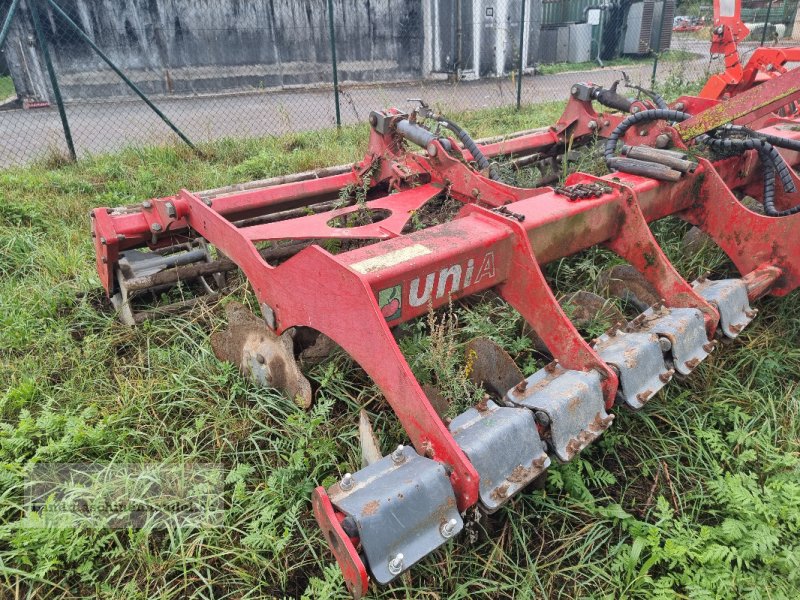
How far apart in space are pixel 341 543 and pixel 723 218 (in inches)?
103

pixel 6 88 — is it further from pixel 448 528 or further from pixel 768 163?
pixel 448 528

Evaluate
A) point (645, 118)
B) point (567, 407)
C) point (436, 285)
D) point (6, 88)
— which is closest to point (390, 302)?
point (436, 285)

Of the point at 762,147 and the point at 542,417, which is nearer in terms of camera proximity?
the point at 542,417

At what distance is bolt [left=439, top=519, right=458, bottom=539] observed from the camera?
1600 mm

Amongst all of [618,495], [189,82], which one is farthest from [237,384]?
[189,82]

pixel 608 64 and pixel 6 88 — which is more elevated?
pixel 6 88

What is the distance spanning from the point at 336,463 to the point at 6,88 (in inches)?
→ 630

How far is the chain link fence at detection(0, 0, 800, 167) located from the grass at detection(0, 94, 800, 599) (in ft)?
22.7

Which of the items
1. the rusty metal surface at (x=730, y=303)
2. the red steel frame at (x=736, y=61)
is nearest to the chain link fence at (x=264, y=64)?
the red steel frame at (x=736, y=61)

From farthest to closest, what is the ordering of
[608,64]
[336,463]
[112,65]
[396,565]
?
[608,64] < [112,65] < [336,463] < [396,565]

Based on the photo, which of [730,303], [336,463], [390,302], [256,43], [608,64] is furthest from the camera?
[608,64]

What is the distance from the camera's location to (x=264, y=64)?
551 inches

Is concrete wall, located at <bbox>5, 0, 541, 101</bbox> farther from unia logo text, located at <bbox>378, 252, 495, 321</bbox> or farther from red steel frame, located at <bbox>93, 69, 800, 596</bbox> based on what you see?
unia logo text, located at <bbox>378, 252, 495, 321</bbox>

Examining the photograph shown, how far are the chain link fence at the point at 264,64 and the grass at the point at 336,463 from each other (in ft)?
22.7
